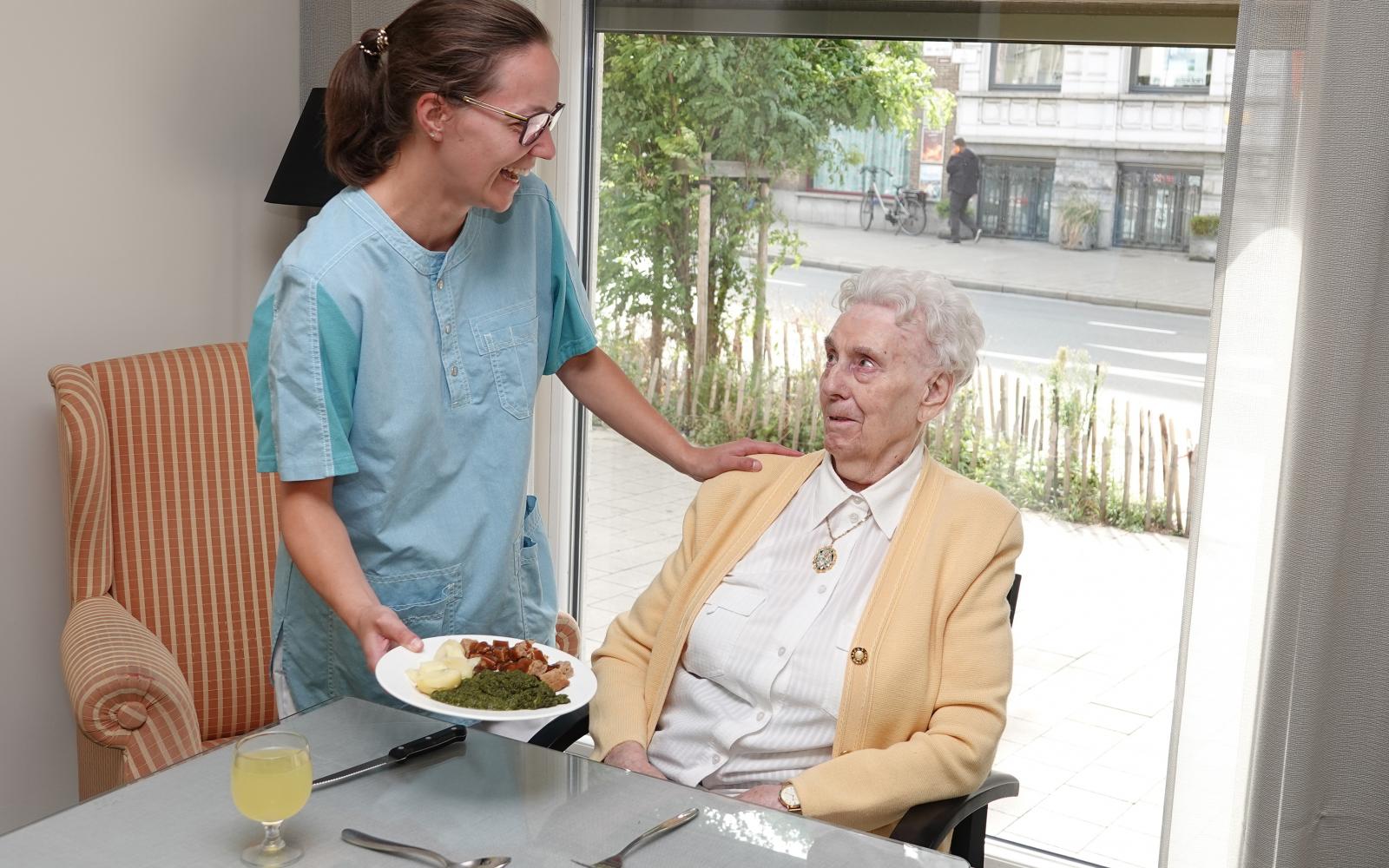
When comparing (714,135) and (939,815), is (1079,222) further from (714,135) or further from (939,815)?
(939,815)

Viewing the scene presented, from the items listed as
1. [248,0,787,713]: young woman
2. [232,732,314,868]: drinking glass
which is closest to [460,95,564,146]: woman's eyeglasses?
[248,0,787,713]: young woman

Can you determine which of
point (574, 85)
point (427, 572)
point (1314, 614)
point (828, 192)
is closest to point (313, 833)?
point (427, 572)

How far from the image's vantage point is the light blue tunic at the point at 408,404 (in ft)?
5.54

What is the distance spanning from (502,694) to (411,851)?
196 mm

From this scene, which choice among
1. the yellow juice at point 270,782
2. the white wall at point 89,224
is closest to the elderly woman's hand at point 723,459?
the yellow juice at point 270,782

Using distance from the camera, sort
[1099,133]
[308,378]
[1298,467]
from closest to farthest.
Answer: [308,378] → [1298,467] → [1099,133]

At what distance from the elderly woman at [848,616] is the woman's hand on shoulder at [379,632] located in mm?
497

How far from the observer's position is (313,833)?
1373mm

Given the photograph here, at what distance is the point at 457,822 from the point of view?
1.41m

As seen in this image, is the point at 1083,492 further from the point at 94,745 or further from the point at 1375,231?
the point at 94,745

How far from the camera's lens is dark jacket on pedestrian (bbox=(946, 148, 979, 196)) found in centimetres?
279

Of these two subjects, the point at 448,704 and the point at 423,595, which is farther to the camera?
the point at 423,595

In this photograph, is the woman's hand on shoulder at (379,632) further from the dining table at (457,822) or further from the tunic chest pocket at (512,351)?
the tunic chest pocket at (512,351)

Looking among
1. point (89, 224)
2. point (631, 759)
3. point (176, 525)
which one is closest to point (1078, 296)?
point (631, 759)
